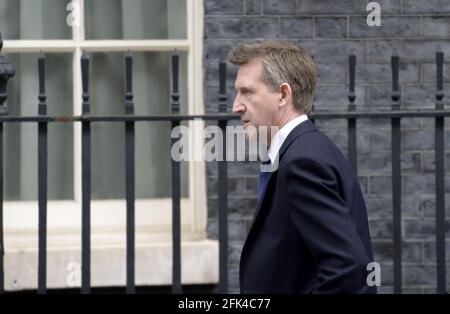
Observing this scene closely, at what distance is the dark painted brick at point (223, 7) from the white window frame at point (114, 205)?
0.09 m

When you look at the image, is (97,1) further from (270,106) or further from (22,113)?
(270,106)

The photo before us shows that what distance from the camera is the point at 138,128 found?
21.8 feet

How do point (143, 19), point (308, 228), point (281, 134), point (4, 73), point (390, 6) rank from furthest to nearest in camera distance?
point (143, 19) < point (390, 6) < point (4, 73) < point (281, 134) < point (308, 228)

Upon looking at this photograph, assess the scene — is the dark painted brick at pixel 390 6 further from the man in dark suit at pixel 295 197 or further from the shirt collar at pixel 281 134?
the shirt collar at pixel 281 134

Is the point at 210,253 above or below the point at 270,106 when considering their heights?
below

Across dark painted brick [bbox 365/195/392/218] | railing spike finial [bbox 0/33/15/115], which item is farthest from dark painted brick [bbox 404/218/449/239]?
railing spike finial [bbox 0/33/15/115]

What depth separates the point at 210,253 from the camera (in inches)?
250

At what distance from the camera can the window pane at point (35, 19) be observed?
6.59m

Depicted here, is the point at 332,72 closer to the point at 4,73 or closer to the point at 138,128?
the point at 138,128

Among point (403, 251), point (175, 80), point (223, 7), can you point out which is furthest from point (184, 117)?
point (403, 251)

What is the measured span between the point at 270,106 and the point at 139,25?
3.03m

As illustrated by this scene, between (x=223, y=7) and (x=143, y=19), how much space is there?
48 cm

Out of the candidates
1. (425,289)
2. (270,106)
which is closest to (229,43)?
(425,289)

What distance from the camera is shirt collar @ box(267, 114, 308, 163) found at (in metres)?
3.67
